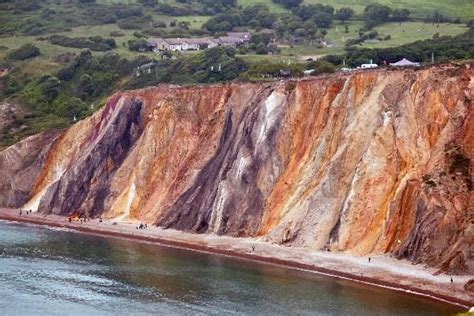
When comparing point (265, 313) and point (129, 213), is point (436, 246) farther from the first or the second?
point (129, 213)

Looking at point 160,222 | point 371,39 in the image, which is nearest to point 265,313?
point 160,222

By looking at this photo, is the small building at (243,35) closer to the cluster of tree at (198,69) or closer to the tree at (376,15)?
the cluster of tree at (198,69)

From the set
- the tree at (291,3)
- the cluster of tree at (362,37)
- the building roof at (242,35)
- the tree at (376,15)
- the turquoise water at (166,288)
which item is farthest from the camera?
the tree at (291,3)

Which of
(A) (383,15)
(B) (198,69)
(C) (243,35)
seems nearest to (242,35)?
(C) (243,35)

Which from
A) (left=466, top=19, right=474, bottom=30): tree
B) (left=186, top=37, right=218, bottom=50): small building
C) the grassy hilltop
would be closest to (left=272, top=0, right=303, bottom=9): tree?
the grassy hilltop

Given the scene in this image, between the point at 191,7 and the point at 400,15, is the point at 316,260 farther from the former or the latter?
the point at 191,7

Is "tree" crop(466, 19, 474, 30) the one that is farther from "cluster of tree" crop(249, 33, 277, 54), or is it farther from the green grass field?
"cluster of tree" crop(249, 33, 277, 54)

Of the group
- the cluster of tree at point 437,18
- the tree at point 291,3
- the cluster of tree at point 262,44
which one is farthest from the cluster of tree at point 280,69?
the tree at point 291,3
